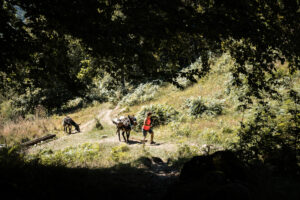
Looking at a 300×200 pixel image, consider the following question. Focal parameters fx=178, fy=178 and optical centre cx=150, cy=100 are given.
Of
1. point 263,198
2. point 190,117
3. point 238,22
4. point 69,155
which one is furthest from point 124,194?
point 190,117

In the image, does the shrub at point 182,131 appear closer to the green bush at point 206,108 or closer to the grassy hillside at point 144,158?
the grassy hillside at point 144,158

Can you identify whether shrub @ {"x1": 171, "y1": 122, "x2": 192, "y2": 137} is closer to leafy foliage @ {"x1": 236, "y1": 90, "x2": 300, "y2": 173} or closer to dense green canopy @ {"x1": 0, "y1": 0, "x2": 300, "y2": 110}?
leafy foliage @ {"x1": 236, "y1": 90, "x2": 300, "y2": 173}

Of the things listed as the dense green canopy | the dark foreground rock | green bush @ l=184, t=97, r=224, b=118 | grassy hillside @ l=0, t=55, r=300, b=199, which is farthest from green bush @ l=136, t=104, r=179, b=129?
the dark foreground rock

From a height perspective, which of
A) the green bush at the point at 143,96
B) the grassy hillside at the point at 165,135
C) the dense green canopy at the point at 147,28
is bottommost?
the grassy hillside at the point at 165,135

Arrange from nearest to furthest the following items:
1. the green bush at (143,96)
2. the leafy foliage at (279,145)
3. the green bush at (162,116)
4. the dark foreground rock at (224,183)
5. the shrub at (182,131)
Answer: the dark foreground rock at (224,183) → the leafy foliage at (279,145) → the shrub at (182,131) → the green bush at (162,116) → the green bush at (143,96)

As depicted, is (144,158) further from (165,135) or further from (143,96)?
(143,96)

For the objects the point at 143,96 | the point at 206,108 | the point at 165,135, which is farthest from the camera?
the point at 143,96

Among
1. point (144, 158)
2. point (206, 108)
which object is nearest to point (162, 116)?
point (206, 108)

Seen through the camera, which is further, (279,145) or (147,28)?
(279,145)

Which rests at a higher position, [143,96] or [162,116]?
[143,96]

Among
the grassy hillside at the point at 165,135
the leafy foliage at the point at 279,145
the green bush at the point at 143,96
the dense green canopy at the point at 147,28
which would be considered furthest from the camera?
the green bush at the point at 143,96

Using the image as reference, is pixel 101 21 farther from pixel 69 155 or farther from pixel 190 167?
pixel 69 155

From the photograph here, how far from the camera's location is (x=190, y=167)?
384 centimetres

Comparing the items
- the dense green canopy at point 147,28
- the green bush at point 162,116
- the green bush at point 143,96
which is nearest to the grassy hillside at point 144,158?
the green bush at point 162,116
